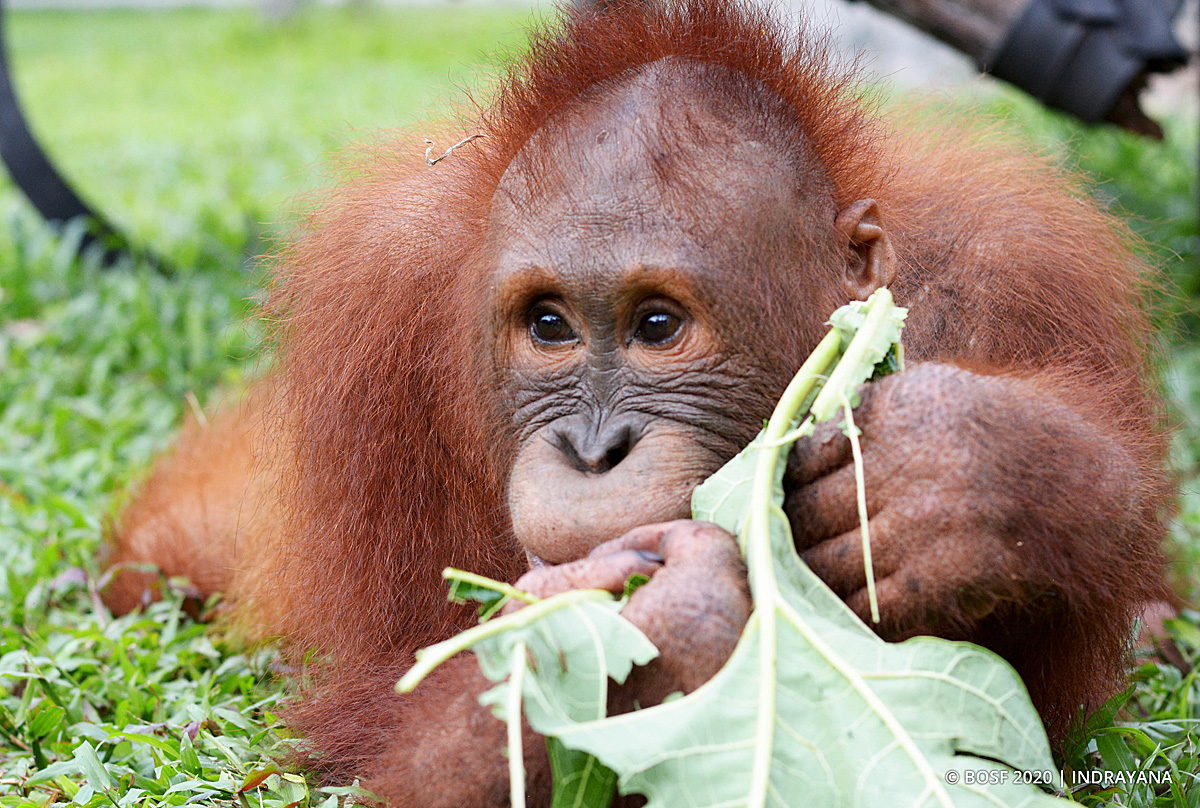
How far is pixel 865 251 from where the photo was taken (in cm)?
235

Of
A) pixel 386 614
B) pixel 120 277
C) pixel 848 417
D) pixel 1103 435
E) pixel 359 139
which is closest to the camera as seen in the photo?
pixel 848 417

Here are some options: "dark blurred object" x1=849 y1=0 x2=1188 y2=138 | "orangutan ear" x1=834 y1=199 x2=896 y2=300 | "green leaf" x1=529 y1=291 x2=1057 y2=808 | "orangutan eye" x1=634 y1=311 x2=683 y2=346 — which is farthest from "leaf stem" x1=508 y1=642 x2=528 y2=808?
"dark blurred object" x1=849 y1=0 x2=1188 y2=138

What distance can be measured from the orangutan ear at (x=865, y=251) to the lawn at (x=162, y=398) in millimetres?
586

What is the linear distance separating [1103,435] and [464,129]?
4.80 feet

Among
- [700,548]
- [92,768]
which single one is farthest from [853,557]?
[92,768]

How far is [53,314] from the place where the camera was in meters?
5.14

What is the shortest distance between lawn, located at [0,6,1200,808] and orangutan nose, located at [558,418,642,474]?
79cm

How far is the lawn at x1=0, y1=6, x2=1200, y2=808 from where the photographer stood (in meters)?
2.40

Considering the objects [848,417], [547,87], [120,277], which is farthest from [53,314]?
[848,417]

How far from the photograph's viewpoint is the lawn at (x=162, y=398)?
2.40m

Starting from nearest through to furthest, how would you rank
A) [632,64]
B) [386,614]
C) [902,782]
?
[902,782], [632,64], [386,614]

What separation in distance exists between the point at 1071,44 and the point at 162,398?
12.7 ft

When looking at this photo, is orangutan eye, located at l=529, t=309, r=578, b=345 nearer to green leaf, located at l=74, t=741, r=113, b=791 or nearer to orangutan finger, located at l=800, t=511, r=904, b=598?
orangutan finger, located at l=800, t=511, r=904, b=598

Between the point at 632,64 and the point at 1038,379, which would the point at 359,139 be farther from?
the point at 1038,379
